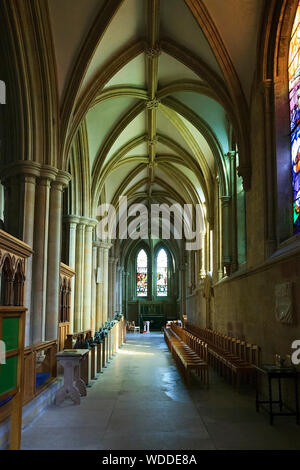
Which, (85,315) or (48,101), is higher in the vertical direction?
(48,101)

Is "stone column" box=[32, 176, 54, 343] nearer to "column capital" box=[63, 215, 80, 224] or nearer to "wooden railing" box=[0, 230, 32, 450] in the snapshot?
"wooden railing" box=[0, 230, 32, 450]

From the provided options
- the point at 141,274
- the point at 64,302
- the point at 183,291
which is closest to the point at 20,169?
the point at 64,302

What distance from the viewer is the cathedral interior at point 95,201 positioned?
5992mm

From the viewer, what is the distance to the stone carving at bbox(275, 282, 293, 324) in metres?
6.75

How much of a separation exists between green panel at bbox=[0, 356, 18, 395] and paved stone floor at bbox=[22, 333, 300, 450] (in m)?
1.09

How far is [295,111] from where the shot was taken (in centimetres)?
804

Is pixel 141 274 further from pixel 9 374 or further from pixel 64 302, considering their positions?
pixel 9 374

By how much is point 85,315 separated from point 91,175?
203 inches

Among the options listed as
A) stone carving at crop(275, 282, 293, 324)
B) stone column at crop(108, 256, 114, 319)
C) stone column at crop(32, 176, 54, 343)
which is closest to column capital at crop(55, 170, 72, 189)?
stone column at crop(32, 176, 54, 343)

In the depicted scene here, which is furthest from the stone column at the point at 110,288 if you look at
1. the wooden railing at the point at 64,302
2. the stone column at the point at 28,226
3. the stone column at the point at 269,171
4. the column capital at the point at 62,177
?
A: the stone column at the point at 269,171

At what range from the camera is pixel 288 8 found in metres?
8.02

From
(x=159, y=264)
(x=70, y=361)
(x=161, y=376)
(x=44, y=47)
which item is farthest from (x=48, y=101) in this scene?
(x=159, y=264)

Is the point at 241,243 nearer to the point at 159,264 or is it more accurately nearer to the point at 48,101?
the point at 48,101

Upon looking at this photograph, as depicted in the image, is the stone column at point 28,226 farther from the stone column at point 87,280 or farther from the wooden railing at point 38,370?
the stone column at point 87,280
